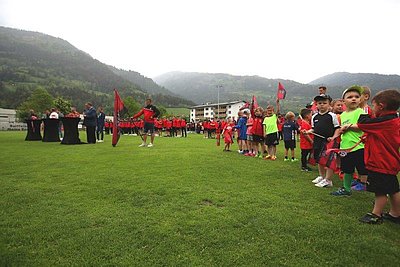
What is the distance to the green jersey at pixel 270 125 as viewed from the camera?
900 cm

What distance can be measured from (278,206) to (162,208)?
5.73ft

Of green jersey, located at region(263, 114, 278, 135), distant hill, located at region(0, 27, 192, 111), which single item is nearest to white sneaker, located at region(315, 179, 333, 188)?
green jersey, located at region(263, 114, 278, 135)

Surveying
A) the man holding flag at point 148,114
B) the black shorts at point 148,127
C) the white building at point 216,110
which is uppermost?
the white building at point 216,110

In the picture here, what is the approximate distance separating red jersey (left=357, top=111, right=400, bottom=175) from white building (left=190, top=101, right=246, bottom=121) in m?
115

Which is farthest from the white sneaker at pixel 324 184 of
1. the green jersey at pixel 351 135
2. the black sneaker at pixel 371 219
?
the black sneaker at pixel 371 219

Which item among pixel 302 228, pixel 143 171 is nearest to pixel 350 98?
pixel 302 228

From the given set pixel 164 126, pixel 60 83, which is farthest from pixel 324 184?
pixel 60 83

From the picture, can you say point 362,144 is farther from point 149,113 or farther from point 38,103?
point 38,103

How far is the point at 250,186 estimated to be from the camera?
4.92 meters

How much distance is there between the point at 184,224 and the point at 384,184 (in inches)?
108

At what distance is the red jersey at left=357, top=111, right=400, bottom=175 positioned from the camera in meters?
3.38

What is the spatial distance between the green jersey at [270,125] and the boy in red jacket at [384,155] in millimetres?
5401

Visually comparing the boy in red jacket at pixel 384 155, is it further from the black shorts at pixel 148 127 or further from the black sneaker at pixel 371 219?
the black shorts at pixel 148 127

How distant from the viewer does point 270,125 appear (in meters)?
9.05
